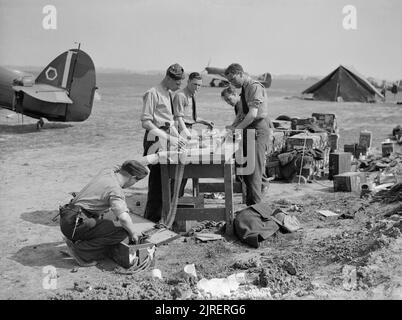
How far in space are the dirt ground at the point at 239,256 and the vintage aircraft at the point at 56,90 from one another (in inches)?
286

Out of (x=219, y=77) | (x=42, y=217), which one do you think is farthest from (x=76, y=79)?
(x=219, y=77)

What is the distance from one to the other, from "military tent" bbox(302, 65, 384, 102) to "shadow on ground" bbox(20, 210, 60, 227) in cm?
2418

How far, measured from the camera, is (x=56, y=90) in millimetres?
16328

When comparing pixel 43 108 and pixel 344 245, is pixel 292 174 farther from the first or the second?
pixel 43 108

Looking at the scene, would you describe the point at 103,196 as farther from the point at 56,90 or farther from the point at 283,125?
the point at 56,90

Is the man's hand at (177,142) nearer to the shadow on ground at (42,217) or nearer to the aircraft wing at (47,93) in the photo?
the shadow on ground at (42,217)

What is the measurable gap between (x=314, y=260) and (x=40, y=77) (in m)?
14.1

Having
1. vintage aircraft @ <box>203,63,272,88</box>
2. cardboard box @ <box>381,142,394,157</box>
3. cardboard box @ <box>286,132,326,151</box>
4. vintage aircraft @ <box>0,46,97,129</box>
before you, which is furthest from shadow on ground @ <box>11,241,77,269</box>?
vintage aircraft @ <box>203,63,272,88</box>

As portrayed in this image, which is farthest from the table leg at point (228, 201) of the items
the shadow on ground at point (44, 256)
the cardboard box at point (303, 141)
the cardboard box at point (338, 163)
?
the cardboard box at point (338, 163)

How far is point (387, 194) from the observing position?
7234 mm

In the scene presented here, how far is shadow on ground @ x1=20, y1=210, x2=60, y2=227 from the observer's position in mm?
6539

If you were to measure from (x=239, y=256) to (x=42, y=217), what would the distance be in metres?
2.90

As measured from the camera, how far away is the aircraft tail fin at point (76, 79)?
16.5 metres

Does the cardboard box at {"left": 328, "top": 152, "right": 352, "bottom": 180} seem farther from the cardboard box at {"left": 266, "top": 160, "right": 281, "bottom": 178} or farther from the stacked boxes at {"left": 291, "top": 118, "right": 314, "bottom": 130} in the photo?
the stacked boxes at {"left": 291, "top": 118, "right": 314, "bottom": 130}
